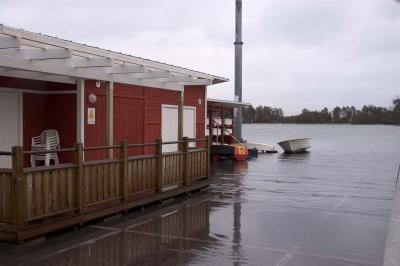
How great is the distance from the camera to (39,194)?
672 cm

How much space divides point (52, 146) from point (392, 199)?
26.0ft

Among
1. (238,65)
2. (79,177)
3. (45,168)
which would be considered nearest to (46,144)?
(79,177)

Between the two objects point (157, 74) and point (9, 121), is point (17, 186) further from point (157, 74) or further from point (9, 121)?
point (157, 74)

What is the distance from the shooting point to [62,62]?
30.4ft

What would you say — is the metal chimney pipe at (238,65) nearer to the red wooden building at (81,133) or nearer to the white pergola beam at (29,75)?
the red wooden building at (81,133)

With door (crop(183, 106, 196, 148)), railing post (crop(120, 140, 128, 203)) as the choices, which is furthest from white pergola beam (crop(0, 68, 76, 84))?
door (crop(183, 106, 196, 148))

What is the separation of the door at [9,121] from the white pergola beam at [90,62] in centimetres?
204

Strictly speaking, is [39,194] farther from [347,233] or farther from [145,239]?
[347,233]

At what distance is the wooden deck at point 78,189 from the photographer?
642 cm

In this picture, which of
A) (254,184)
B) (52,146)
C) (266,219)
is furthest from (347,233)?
(52,146)

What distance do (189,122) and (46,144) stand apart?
6624 millimetres

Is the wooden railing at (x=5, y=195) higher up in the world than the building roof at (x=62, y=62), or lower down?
lower down

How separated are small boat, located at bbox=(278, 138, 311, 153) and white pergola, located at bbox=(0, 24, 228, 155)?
17866 millimetres

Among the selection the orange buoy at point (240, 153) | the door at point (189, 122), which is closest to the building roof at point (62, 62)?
the door at point (189, 122)
